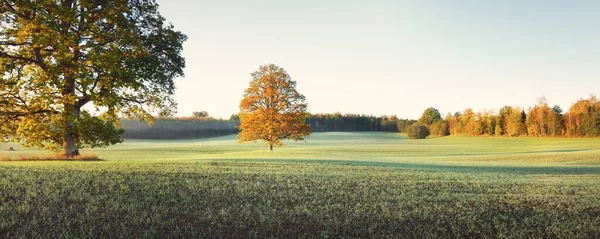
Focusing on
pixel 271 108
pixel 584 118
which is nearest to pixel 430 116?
pixel 584 118

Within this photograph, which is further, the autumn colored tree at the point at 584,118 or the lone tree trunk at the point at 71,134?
the autumn colored tree at the point at 584,118

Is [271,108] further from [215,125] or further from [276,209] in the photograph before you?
[215,125]

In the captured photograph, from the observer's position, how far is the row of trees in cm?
7680

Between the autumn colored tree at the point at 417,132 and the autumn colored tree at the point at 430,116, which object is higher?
the autumn colored tree at the point at 430,116

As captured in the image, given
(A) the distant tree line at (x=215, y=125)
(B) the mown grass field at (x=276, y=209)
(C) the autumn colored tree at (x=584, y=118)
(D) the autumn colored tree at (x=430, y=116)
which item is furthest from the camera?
(D) the autumn colored tree at (x=430, y=116)

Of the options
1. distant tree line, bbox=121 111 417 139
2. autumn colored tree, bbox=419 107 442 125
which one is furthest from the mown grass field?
autumn colored tree, bbox=419 107 442 125

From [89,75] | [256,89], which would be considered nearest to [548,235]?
[89,75]

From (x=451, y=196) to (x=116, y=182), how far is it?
9037 mm

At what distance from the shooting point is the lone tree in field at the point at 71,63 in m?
18.7

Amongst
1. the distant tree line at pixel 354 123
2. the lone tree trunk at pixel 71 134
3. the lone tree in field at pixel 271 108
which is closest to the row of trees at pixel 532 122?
the distant tree line at pixel 354 123

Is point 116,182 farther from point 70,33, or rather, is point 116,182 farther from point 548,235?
point 70,33

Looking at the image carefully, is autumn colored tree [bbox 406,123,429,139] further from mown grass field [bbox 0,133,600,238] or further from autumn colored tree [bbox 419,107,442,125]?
mown grass field [bbox 0,133,600,238]

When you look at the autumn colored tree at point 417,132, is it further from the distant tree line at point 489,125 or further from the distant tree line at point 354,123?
the distant tree line at point 354,123

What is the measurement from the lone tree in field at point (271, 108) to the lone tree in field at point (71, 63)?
17.3 metres
